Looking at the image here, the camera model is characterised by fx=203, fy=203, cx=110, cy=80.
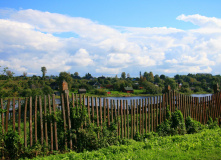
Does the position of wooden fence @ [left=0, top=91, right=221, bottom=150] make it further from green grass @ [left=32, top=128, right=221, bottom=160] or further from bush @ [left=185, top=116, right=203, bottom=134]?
green grass @ [left=32, top=128, right=221, bottom=160]

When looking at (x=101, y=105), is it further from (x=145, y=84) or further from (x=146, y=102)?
(x=145, y=84)

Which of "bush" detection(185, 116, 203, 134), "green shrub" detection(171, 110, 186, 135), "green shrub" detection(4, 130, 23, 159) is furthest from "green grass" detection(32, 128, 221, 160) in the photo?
"bush" detection(185, 116, 203, 134)

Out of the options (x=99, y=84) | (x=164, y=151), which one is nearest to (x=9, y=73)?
(x=164, y=151)

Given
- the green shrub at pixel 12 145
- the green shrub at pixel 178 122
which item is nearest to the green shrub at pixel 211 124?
the green shrub at pixel 178 122

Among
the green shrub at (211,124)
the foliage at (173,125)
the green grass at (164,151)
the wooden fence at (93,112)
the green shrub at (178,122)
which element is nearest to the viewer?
the green grass at (164,151)

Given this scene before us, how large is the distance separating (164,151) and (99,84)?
3467 inches

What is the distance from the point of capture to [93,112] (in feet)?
21.6

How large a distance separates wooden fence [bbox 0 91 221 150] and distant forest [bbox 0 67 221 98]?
33.6 inches

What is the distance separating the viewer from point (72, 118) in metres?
6.37

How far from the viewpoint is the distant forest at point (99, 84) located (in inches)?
284

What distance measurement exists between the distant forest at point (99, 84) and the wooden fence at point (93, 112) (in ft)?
2.80

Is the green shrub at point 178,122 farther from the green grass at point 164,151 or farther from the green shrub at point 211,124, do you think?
the green shrub at point 211,124

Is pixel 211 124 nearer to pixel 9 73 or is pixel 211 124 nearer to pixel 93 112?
pixel 93 112

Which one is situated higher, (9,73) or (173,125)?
(9,73)
